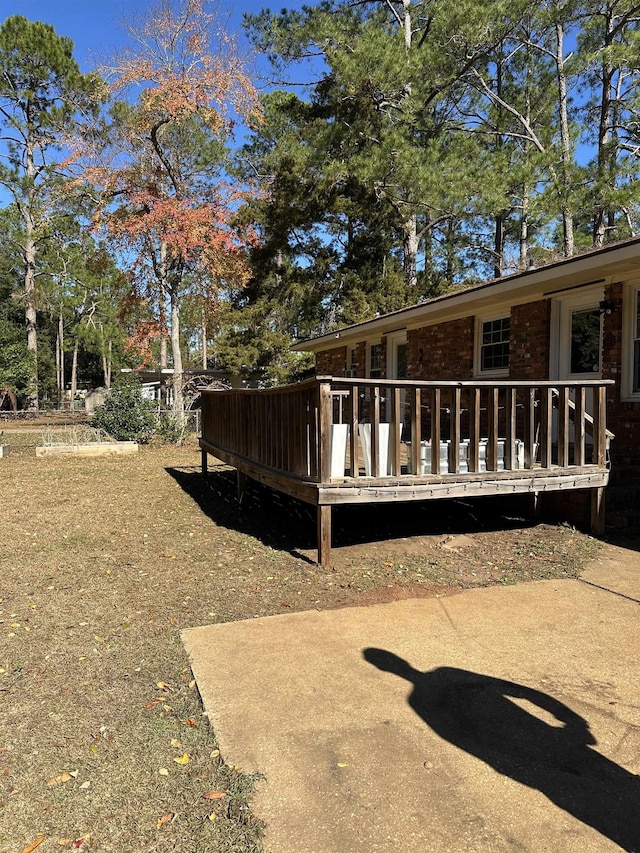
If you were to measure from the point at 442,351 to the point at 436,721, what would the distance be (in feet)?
26.2

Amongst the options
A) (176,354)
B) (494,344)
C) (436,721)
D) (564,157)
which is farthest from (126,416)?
(436,721)

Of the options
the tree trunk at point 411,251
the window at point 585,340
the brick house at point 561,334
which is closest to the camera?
the brick house at point 561,334

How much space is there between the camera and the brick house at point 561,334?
624 cm

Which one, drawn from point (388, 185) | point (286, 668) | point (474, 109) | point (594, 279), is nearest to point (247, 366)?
point (388, 185)

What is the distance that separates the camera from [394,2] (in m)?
19.6

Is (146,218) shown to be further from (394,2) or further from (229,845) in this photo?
(229,845)

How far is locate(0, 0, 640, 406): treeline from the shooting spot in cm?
1453

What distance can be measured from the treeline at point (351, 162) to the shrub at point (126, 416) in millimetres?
2916

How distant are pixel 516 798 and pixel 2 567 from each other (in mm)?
4583

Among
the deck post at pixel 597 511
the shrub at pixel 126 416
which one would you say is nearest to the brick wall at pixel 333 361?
the shrub at pixel 126 416

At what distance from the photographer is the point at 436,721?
8.63ft

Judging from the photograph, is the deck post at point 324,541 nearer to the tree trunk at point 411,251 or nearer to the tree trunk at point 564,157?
the tree trunk at point 564,157

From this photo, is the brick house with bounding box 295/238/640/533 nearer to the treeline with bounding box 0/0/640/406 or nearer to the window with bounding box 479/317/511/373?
the window with bounding box 479/317/511/373

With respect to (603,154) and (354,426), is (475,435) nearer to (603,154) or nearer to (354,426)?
(354,426)
